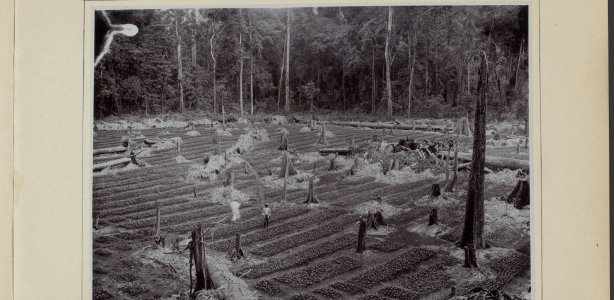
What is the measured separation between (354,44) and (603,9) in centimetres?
98

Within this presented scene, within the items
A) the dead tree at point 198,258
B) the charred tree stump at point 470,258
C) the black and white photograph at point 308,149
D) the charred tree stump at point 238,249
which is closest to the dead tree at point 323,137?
the black and white photograph at point 308,149

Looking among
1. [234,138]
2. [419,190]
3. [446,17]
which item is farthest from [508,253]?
[234,138]

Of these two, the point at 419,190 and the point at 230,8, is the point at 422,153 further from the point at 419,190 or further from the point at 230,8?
the point at 230,8

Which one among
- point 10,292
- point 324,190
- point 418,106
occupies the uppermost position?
point 418,106

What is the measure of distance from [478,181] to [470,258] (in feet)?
1.03

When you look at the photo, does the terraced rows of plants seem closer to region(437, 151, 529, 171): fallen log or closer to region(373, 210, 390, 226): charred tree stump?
region(373, 210, 390, 226): charred tree stump

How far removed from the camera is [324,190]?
1.89m

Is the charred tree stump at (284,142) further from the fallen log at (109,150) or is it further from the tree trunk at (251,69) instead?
the fallen log at (109,150)

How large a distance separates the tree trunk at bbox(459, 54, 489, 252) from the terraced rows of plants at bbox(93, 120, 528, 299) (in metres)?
0.06

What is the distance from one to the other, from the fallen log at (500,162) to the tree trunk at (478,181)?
24 mm

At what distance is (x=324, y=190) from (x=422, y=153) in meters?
0.43

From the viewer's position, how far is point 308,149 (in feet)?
6.27

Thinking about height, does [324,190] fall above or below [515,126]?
below

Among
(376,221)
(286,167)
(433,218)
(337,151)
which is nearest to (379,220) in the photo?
(376,221)
